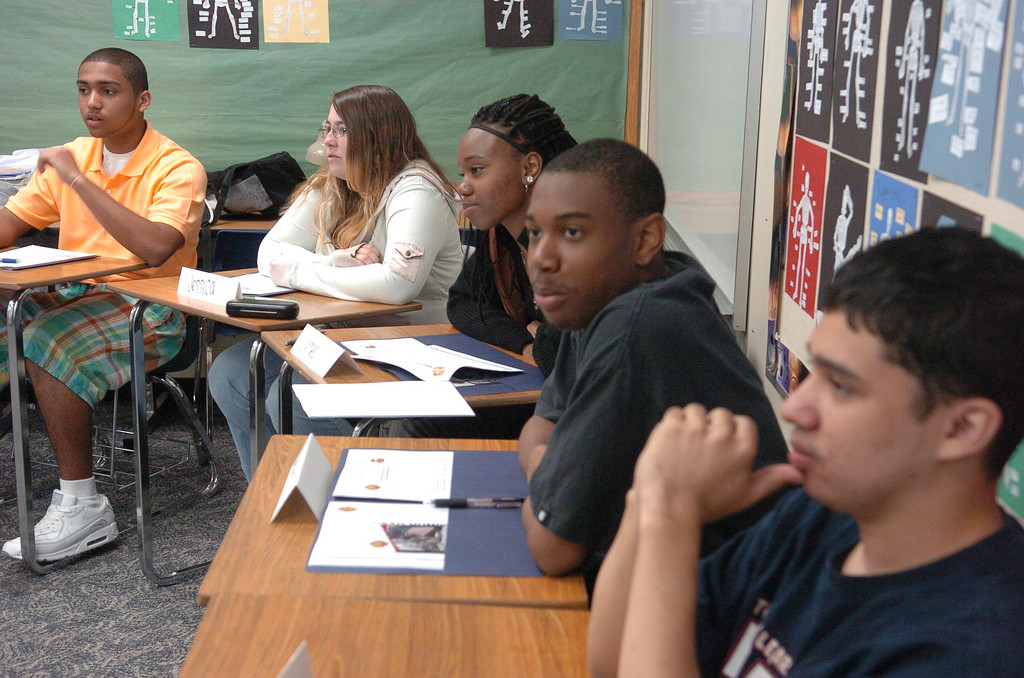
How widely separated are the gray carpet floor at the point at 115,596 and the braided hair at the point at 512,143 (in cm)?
115

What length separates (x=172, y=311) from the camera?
10.1 feet

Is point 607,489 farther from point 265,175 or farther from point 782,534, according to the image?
point 265,175

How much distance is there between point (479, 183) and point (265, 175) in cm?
202

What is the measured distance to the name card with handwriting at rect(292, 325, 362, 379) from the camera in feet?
6.81

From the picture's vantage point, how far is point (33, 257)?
291cm

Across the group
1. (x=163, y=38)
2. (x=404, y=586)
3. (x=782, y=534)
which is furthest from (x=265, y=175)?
(x=782, y=534)

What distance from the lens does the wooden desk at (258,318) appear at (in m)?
2.41

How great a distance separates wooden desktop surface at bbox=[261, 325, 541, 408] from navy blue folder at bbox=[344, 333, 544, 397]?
0.02m

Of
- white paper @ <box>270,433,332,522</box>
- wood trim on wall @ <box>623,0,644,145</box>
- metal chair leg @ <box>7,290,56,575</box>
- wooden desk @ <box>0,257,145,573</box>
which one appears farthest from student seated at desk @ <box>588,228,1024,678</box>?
wood trim on wall @ <box>623,0,644,145</box>

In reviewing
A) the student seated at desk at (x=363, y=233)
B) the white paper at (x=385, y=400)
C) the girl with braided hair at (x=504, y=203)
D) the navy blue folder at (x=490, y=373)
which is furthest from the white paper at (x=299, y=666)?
the student seated at desk at (x=363, y=233)

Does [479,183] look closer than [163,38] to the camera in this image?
Yes

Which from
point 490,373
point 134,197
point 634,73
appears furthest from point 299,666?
point 634,73

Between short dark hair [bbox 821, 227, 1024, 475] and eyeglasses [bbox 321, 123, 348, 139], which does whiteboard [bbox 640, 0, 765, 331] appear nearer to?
eyeglasses [bbox 321, 123, 348, 139]

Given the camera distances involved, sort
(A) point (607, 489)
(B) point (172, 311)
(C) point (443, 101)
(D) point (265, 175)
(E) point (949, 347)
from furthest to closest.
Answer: (C) point (443, 101) → (D) point (265, 175) → (B) point (172, 311) → (A) point (607, 489) → (E) point (949, 347)
